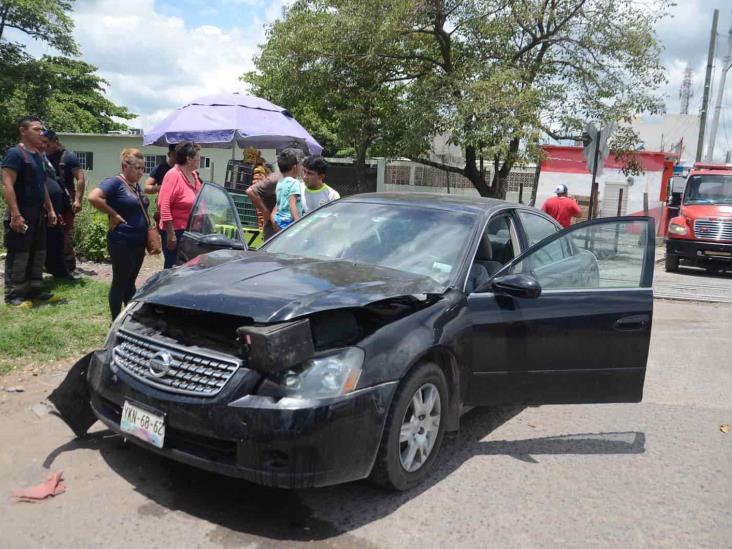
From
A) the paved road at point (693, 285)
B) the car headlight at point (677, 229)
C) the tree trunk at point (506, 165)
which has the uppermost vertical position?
the tree trunk at point (506, 165)

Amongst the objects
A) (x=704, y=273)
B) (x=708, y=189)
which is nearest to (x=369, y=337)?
(x=704, y=273)

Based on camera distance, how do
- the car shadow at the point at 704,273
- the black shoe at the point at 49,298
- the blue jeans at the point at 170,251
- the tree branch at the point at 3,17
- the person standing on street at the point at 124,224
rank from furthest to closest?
the tree branch at the point at 3,17 → the car shadow at the point at 704,273 → the black shoe at the point at 49,298 → the blue jeans at the point at 170,251 → the person standing on street at the point at 124,224

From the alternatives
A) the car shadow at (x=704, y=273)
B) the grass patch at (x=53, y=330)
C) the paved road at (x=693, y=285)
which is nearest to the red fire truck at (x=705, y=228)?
the car shadow at (x=704, y=273)

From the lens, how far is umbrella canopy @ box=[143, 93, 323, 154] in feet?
35.6

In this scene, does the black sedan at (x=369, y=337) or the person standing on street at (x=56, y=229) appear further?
the person standing on street at (x=56, y=229)

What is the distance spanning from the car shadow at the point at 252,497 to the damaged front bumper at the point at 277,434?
28cm

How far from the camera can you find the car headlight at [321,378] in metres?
2.96

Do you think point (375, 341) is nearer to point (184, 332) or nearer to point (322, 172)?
point (184, 332)

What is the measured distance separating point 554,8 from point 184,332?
51.1 ft

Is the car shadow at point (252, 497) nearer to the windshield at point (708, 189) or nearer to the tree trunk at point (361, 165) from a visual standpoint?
the windshield at point (708, 189)

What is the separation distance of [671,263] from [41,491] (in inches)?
595

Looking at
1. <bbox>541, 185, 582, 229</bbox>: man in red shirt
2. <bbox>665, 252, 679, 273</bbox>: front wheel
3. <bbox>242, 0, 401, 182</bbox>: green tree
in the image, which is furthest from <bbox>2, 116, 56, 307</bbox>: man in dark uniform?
<bbox>665, 252, 679, 273</bbox>: front wheel

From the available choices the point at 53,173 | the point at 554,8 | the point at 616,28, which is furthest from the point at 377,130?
the point at 53,173

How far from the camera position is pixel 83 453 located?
374 centimetres
